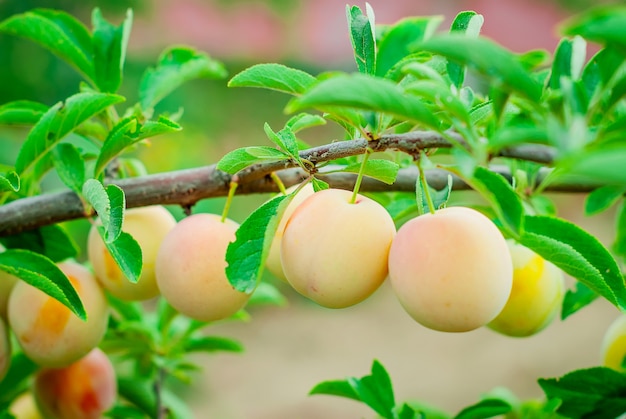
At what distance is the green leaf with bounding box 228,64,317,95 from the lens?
40 cm

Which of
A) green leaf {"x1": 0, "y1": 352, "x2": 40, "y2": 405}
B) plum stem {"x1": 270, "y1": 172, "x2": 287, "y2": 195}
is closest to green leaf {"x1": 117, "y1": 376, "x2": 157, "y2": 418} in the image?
green leaf {"x1": 0, "y1": 352, "x2": 40, "y2": 405}

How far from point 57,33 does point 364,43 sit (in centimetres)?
30

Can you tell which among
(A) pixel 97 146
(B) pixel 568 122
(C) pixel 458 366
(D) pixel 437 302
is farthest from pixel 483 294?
(C) pixel 458 366

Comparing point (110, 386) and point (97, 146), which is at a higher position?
point (97, 146)

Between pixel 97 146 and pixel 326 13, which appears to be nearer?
pixel 97 146

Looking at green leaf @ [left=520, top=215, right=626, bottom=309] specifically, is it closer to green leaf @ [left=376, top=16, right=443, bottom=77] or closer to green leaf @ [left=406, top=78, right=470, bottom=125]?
green leaf @ [left=406, top=78, right=470, bottom=125]

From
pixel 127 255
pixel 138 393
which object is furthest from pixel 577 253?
pixel 138 393

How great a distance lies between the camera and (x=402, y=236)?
1.34ft

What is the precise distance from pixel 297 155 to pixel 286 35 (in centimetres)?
362

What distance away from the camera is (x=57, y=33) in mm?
582

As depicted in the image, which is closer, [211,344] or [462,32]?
[462,32]

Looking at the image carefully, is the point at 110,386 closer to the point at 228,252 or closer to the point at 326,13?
the point at 228,252

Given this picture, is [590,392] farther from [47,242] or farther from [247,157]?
[47,242]

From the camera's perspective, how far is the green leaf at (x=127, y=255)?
438 millimetres
